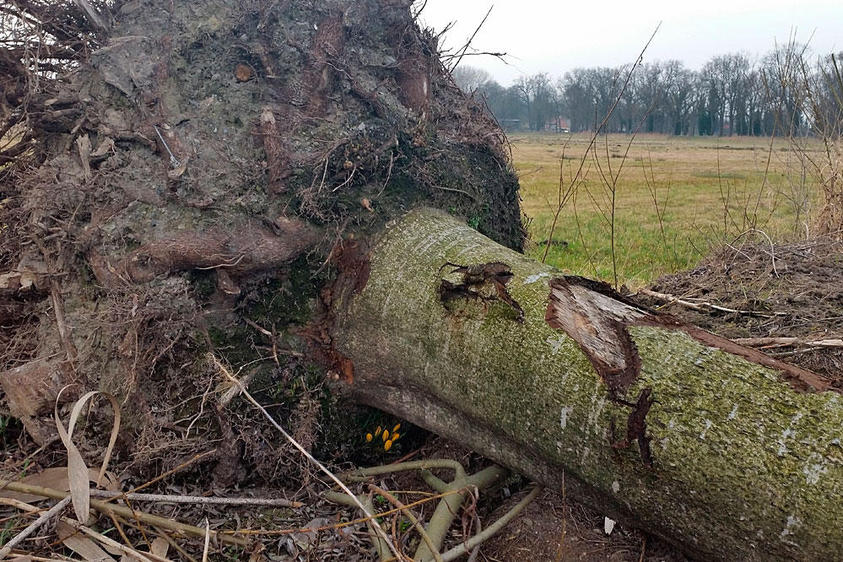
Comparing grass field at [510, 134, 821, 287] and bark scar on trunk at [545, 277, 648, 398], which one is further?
grass field at [510, 134, 821, 287]

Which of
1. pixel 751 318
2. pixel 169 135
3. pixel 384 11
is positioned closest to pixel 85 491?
pixel 169 135

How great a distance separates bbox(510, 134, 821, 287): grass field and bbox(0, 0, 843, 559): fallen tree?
4.45 feet

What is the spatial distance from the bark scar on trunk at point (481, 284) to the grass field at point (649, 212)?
1.69 m

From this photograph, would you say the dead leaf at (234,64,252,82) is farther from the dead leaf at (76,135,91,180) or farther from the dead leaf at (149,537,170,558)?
the dead leaf at (149,537,170,558)

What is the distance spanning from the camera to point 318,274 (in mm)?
2588

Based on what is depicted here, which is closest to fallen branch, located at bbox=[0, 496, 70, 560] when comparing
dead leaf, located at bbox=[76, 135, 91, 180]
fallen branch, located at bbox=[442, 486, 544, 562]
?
fallen branch, located at bbox=[442, 486, 544, 562]

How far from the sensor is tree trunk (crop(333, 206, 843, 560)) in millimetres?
1543

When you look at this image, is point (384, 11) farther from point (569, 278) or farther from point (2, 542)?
point (2, 542)

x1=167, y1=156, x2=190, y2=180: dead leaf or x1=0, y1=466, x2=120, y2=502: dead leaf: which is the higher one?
x1=167, y1=156, x2=190, y2=180: dead leaf

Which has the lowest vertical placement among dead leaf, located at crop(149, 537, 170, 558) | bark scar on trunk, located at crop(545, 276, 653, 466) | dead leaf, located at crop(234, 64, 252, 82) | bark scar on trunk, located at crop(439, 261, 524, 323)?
dead leaf, located at crop(149, 537, 170, 558)

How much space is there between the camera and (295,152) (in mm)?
2617

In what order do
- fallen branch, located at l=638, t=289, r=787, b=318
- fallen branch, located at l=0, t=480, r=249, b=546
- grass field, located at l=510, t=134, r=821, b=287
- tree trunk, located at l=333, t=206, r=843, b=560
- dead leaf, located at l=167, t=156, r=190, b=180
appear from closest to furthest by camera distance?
1. tree trunk, located at l=333, t=206, r=843, b=560
2. fallen branch, located at l=0, t=480, r=249, b=546
3. dead leaf, located at l=167, t=156, r=190, b=180
4. fallen branch, located at l=638, t=289, r=787, b=318
5. grass field, located at l=510, t=134, r=821, b=287

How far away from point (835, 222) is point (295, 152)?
4.81m

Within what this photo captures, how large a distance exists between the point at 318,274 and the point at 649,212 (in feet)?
38.6
